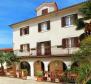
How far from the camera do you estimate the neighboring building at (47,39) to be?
3875 cm

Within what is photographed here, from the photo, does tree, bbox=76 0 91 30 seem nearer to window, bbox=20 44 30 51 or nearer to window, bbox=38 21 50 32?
window, bbox=38 21 50 32

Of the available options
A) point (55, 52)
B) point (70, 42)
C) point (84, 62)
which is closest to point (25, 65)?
point (55, 52)

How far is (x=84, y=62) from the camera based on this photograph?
25.1 metres

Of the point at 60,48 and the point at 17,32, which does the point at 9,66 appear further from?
the point at 60,48

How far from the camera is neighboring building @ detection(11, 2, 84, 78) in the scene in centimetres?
3875

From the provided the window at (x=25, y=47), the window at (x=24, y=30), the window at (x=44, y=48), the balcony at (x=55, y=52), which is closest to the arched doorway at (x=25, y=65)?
the balcony at (x=55, y=52)

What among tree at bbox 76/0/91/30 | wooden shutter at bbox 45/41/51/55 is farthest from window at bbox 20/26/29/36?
tree at bbox 76/0/91/30

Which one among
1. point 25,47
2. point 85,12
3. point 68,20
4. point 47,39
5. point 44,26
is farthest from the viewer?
point 25,47

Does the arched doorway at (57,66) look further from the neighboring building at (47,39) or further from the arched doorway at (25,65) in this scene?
the arched doorway at (25,65)

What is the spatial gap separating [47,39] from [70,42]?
497 centimetres

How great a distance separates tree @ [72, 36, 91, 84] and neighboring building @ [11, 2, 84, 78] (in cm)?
1137

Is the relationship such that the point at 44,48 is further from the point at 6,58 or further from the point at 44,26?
the point at 6,58

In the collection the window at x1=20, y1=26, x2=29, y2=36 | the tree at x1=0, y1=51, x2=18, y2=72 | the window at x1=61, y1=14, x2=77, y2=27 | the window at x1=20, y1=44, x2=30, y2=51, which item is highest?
the window at x1=61, y1=14, x2=77, y2=27

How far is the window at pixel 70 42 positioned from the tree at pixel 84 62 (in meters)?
11.7
